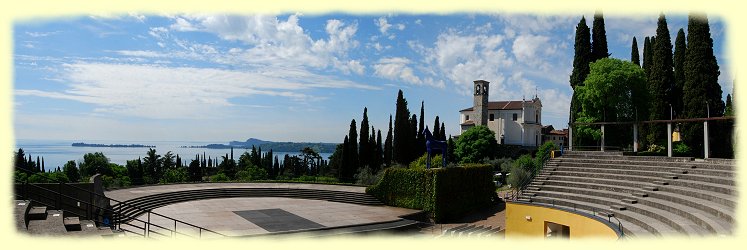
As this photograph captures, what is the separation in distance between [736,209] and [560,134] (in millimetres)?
68085

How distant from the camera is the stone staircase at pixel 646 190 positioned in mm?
12312

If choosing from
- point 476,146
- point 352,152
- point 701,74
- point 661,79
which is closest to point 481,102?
point 476,146

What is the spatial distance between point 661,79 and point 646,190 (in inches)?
820

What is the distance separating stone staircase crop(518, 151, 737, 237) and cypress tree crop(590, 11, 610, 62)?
15.9m

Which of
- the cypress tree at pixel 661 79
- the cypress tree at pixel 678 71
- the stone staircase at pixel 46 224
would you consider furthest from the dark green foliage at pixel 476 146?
the stone staircase at pixel 46 224

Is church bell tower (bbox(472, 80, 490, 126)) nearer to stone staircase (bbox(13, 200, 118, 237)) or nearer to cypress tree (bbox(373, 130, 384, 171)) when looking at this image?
cypress tree (bbox(373, 130, 384, 171))

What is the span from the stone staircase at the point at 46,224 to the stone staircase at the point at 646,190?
1355cm

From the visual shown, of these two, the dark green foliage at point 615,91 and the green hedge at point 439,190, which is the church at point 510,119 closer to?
the dark green foliage at point 615,91

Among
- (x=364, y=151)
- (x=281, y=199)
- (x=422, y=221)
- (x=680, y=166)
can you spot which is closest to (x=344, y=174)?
(x=364, y=151)

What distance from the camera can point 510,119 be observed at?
Answer: 71.1 meters

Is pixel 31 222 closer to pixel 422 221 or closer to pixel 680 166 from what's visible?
pixel 422 221

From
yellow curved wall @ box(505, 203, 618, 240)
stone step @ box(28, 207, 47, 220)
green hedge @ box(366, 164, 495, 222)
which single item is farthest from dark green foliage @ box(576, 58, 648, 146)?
stone step @ box(28, 207, 47, 220)

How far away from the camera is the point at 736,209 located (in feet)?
38.0

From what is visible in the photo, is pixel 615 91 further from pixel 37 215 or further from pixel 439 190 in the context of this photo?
pixel 37 215
